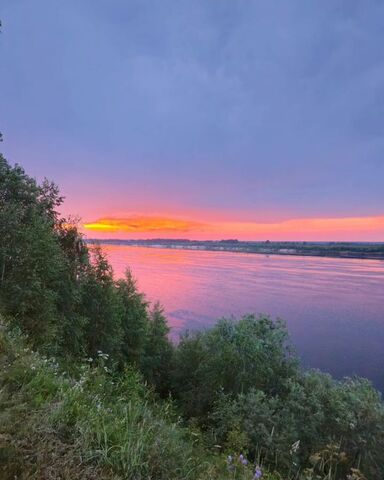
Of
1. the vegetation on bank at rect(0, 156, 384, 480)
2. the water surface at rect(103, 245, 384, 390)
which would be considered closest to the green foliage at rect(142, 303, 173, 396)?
the vegetation on bank at rect(0, 156, 384, 480)

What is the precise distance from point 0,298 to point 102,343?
22.8ft

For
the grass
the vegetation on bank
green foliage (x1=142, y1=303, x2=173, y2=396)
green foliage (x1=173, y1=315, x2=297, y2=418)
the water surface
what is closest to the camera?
the grass

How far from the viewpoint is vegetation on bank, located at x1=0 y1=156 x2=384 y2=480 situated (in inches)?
134

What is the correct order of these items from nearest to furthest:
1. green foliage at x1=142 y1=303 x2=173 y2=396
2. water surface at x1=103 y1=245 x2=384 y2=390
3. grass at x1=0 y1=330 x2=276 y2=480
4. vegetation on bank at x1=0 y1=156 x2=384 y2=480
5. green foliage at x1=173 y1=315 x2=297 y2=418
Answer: grass at x1=0 y1=330 x2=276 y2=480 → vegetation on bank at x1=0 y1=156 x2=384 y2=480 → green foliage at x1=173 y1=315 x2=297 y2=418 → green foliage at x1=142 y1=303 x2=173 y2=396 → water surface at x1=103 y1=245 x2=384 y2=390

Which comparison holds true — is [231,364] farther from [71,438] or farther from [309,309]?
[309,309]

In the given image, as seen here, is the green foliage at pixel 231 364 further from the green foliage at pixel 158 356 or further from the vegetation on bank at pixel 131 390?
the green foliage at pixel 158 356

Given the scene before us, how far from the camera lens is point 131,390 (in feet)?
27.7

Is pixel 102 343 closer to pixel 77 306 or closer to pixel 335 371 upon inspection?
pixel 77 306

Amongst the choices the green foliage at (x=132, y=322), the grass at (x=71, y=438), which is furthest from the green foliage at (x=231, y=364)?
the grass at (x=71, y=438)

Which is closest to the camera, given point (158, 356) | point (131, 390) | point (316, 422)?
point (131, 390)

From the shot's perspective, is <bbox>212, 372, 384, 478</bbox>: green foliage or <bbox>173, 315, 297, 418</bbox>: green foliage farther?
<bbox>173, 315, 297, 418</bbox>: green foliage

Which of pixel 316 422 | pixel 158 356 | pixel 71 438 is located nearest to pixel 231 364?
pixel 316 422

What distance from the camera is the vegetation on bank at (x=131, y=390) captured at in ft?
11.2

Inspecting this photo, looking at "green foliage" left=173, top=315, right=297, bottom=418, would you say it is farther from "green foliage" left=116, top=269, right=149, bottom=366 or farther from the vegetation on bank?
"green foliage" left=116, top=269, right=149, bottom=366
